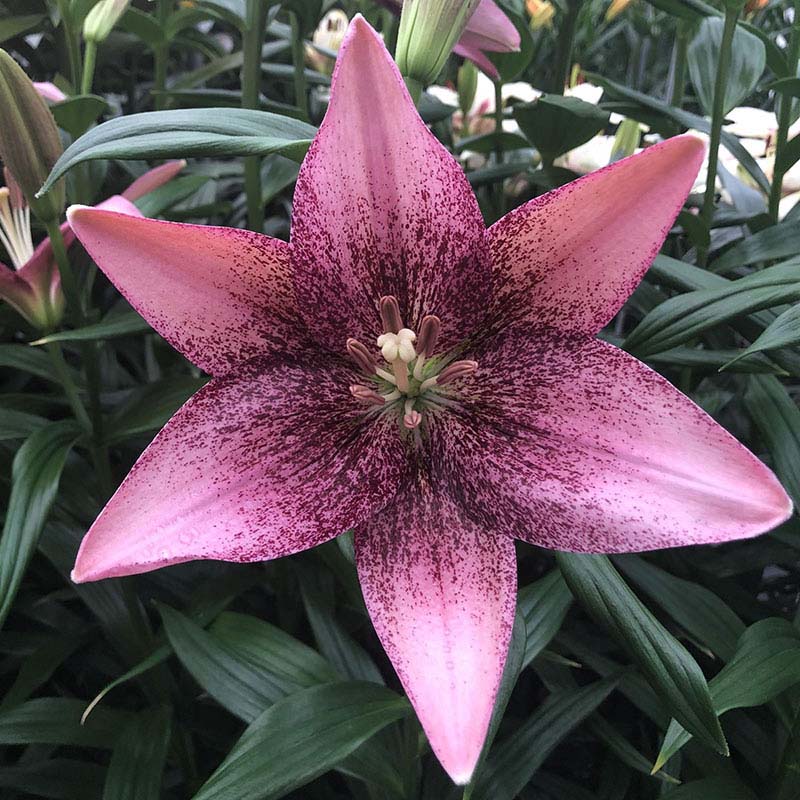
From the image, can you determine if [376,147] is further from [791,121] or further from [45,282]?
[791,121]

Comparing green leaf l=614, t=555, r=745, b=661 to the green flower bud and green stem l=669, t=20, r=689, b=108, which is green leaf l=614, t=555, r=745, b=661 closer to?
green stem l=669, t=20, r=689, b=108

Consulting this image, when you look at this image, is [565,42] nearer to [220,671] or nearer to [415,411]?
[415,411]

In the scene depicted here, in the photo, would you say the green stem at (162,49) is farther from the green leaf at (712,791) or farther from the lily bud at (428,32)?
the green leaf at (712,791)

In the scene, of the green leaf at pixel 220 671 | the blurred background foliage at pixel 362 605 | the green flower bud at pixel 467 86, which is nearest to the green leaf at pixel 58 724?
the blurred background foliage at pixel 362 605

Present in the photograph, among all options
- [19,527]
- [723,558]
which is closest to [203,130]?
[19,527]

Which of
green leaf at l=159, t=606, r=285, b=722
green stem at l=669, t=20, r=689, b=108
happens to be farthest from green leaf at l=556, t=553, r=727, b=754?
green stem at l=669, t=20, r=689, b=108
